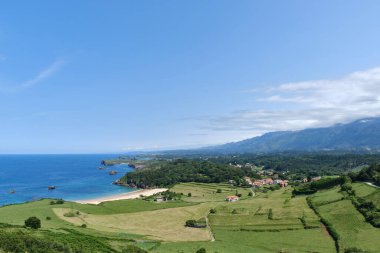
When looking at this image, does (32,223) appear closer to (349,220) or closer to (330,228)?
(330,228)

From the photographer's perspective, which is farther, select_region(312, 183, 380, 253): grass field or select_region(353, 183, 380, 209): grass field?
select_region(353, 183, 380, 209): grass field

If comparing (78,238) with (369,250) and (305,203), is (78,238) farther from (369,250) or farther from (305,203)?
(305,203)

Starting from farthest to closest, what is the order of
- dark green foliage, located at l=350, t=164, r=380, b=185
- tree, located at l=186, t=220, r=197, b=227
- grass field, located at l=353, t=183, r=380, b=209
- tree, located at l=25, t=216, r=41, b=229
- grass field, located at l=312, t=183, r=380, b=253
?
dark green foliage, located at l=350, t=164, r=380, b=185, tree, located at l=186, t=220, r=197, b=227, grass field, located at l=353, t=183, r=380, b=209, tree, located at l=25, t=216, r=41, b=229, grass field, located at l=312, t=183, r=380, b=253

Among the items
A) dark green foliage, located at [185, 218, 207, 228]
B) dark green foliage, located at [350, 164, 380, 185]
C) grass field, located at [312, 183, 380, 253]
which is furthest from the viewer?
dark green foliage, located at [350, 164, 380, 185]

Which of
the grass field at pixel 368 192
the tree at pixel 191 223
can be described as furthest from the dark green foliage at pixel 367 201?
the tree at pixel 191 223

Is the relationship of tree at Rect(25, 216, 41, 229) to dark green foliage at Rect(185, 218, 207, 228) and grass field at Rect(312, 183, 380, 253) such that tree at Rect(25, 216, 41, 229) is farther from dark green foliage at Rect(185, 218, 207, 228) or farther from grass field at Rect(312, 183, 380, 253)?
grass field at Rect(312, 183, 380, 253)

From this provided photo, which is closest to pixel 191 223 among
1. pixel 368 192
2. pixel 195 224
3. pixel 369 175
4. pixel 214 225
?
pixel 195 224

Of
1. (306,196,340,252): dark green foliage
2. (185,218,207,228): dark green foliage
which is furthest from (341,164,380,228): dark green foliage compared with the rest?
(185,218,207,228): dark green foliage

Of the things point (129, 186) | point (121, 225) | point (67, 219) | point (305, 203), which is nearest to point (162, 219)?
point (121, 225)

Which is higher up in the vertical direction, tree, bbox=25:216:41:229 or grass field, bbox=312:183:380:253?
tree, bbox=25:216:41:229
